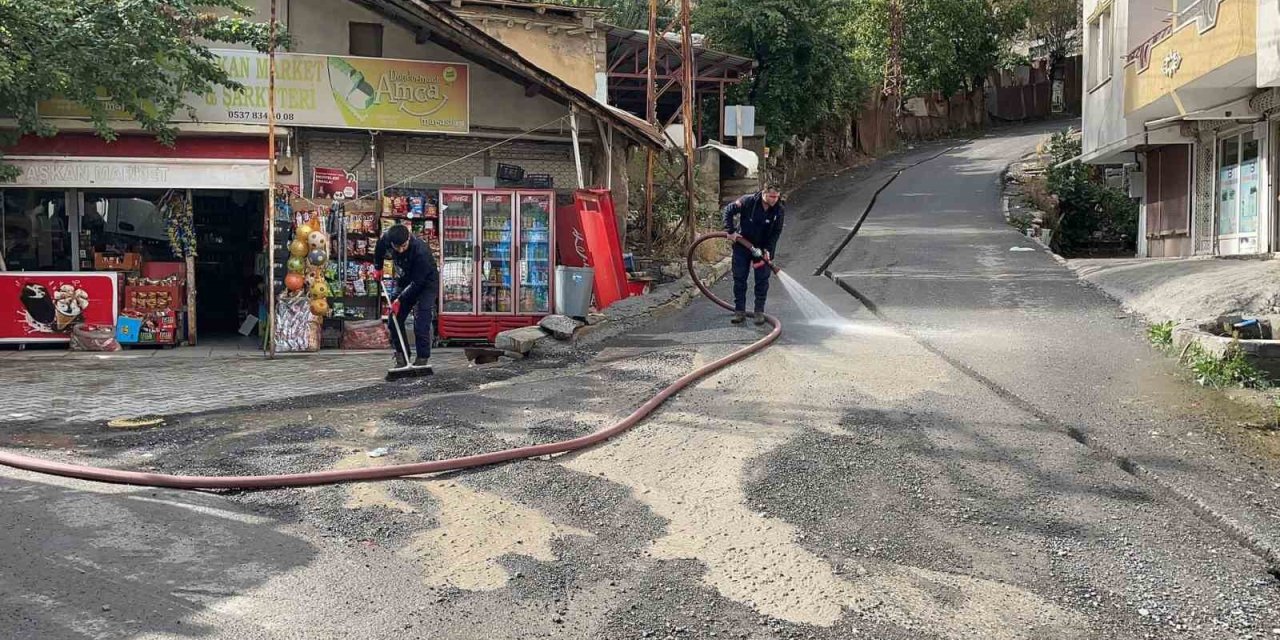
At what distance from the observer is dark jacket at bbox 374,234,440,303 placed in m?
10.8

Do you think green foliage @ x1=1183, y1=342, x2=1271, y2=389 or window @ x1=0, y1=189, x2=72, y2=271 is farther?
window @ x1=0, y1=189, x2=72, y2=271


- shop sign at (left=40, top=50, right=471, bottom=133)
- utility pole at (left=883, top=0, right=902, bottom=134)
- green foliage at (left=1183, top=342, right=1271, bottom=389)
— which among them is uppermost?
utility pole at (left=883, top=0, right=902, bottom=134)

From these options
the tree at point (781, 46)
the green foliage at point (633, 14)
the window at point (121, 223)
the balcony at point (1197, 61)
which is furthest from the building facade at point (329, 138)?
the green foliage at point (633, 14)

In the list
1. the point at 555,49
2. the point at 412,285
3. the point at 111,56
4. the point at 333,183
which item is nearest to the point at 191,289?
the point at 333,183

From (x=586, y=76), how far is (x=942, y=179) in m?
19.4

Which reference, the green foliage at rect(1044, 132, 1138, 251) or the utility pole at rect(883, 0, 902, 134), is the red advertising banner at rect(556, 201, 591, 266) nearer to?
the green foliage at rect(1044, 132, 1138, 251)

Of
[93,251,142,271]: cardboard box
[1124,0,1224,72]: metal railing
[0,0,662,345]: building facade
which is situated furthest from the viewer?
[1124,0,1224,72]: metal railing

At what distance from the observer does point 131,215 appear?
14.3m

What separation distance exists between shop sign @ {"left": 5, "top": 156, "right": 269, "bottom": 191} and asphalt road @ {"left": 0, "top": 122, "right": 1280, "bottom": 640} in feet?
18.4

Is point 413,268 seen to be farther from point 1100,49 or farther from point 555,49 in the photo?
point 1100,49

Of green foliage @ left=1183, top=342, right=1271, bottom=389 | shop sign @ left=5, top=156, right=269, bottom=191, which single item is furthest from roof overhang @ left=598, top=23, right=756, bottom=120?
green foliage @ left=1183, top=342, right=1271, bottom=389

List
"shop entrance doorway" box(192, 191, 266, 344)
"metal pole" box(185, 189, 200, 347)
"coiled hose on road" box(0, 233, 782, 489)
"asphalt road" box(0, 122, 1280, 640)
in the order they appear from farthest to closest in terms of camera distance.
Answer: "shop entrance doorway" box(192, 191, 266, 344) → "metal pole" box(185, 189, 200, 347) → "coiled hose on road" box(0, 233, 782, 489) → "asphalt road" box(0, 122, 1280, 640)

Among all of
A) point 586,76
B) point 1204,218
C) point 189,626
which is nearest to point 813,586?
point 189,626

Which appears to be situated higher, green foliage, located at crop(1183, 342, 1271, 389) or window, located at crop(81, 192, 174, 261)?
window, located at crop(81, 192, 174, 261)
